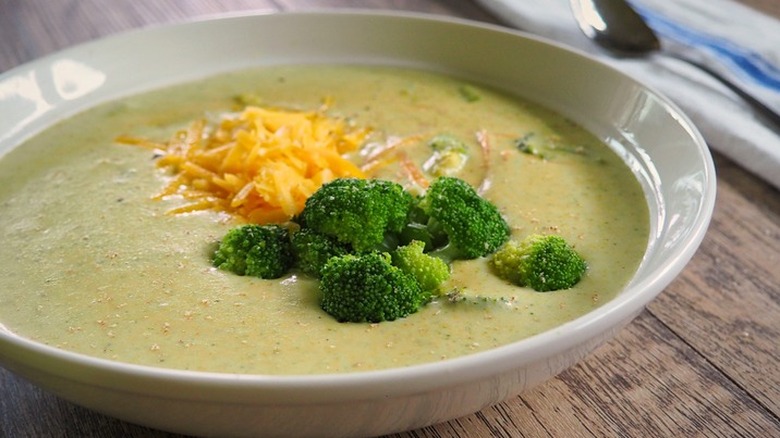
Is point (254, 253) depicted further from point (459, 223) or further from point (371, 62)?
point (371, 62)

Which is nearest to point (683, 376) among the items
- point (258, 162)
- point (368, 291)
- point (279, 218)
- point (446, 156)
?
point (368, 291)

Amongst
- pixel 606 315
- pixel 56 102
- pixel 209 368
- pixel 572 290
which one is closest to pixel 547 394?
pixel 572 290

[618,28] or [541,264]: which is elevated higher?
[618,28]

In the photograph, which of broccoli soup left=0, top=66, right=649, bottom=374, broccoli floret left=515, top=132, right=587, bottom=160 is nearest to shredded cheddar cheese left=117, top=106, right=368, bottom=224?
broccoli soup left=0, top=66, right=649, bottom=374

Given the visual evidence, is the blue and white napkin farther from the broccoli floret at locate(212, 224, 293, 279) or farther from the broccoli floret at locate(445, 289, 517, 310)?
the broccoli floret at locate(212, 224, 293, 279)

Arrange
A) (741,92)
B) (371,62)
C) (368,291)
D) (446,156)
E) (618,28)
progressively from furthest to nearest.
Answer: (618,28) → (371,62) → (741,92) → (446,156) → (368,291)

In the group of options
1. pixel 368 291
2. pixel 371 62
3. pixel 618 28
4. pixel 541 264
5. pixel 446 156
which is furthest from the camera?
pixel 618 28
